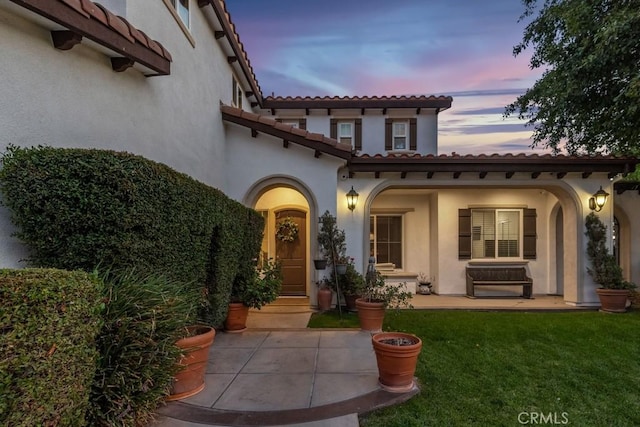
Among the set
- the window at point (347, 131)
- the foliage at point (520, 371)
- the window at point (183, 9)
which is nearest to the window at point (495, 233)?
the foliage at point (520, 371)

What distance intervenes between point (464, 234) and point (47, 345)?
11640 millimetres

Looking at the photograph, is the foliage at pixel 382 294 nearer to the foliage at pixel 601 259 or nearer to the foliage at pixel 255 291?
the foliage at pixel 255 291

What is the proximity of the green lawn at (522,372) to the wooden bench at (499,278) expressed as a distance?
286 centimetres

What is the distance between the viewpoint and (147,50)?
4582 millimetres

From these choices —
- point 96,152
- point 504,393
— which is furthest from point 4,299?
point 504,393

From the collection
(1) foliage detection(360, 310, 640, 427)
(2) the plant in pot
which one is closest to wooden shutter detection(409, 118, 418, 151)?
(2) the plant in pot

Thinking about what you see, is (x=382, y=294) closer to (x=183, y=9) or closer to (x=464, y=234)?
(x=464, y=234)

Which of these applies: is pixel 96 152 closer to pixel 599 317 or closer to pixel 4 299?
pixel 4 299

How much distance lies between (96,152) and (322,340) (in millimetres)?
4844

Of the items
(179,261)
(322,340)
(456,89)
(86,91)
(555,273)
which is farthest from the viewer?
(456,89)

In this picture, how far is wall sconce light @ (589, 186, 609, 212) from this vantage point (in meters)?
9.57

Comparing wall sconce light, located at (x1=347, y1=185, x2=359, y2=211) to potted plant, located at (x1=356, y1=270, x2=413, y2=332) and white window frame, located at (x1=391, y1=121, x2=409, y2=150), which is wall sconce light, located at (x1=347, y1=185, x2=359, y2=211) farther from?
white window frame, located at (x1=391, y1=121, x2=409, y2=150)

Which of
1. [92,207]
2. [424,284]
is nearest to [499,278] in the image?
[424,284]

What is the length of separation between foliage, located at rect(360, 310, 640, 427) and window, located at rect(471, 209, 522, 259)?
12.5 feet
